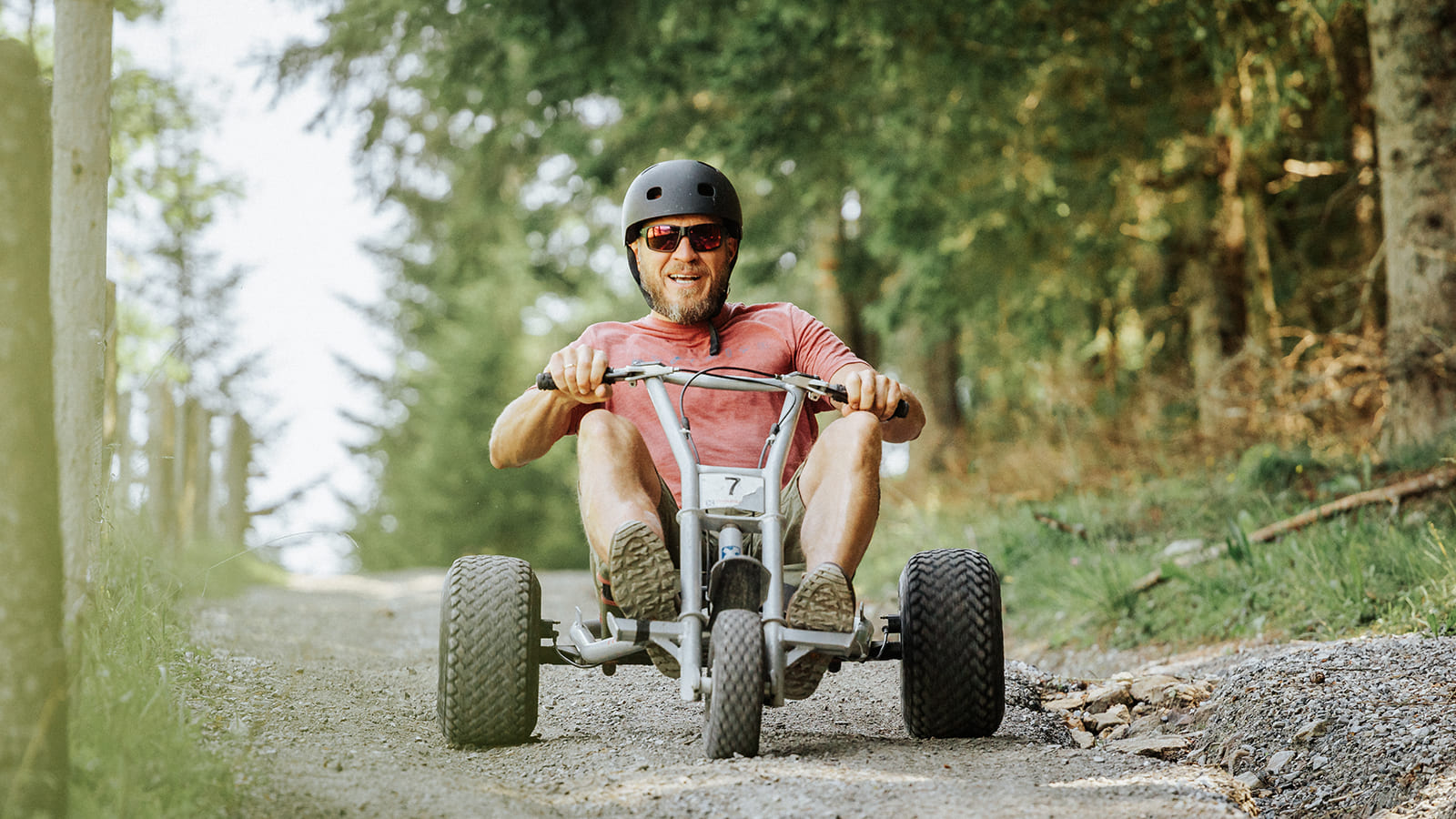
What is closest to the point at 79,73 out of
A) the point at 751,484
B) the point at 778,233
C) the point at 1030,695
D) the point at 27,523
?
the point at 27,523

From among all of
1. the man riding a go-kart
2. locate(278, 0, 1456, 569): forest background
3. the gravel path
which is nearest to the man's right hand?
the man riding a go-kart

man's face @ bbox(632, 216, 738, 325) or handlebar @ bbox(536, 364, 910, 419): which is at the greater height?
man's face @ bbox(632, 216, 738, 325)

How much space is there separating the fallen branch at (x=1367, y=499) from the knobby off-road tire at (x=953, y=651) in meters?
2.96

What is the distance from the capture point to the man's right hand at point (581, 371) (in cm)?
324

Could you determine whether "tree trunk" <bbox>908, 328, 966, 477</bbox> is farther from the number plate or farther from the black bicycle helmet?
the number plate

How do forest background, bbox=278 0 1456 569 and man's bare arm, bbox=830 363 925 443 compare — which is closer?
man's bare arm, bbox=830 363 925 443

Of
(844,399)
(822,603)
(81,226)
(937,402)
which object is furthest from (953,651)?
(937,402)

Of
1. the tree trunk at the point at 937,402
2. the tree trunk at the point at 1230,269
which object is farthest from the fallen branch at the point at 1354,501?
the tree trunk at the point at 937,402

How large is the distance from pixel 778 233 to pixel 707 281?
31.0 ft

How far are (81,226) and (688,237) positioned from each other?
167cm

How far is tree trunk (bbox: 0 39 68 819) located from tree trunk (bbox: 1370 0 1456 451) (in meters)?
6.40

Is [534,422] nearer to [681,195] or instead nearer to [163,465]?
[681,195]

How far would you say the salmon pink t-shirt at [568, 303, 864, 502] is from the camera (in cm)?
354

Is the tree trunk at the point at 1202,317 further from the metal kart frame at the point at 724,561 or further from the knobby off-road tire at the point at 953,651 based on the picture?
the metal kart frame at the point at 724,561
